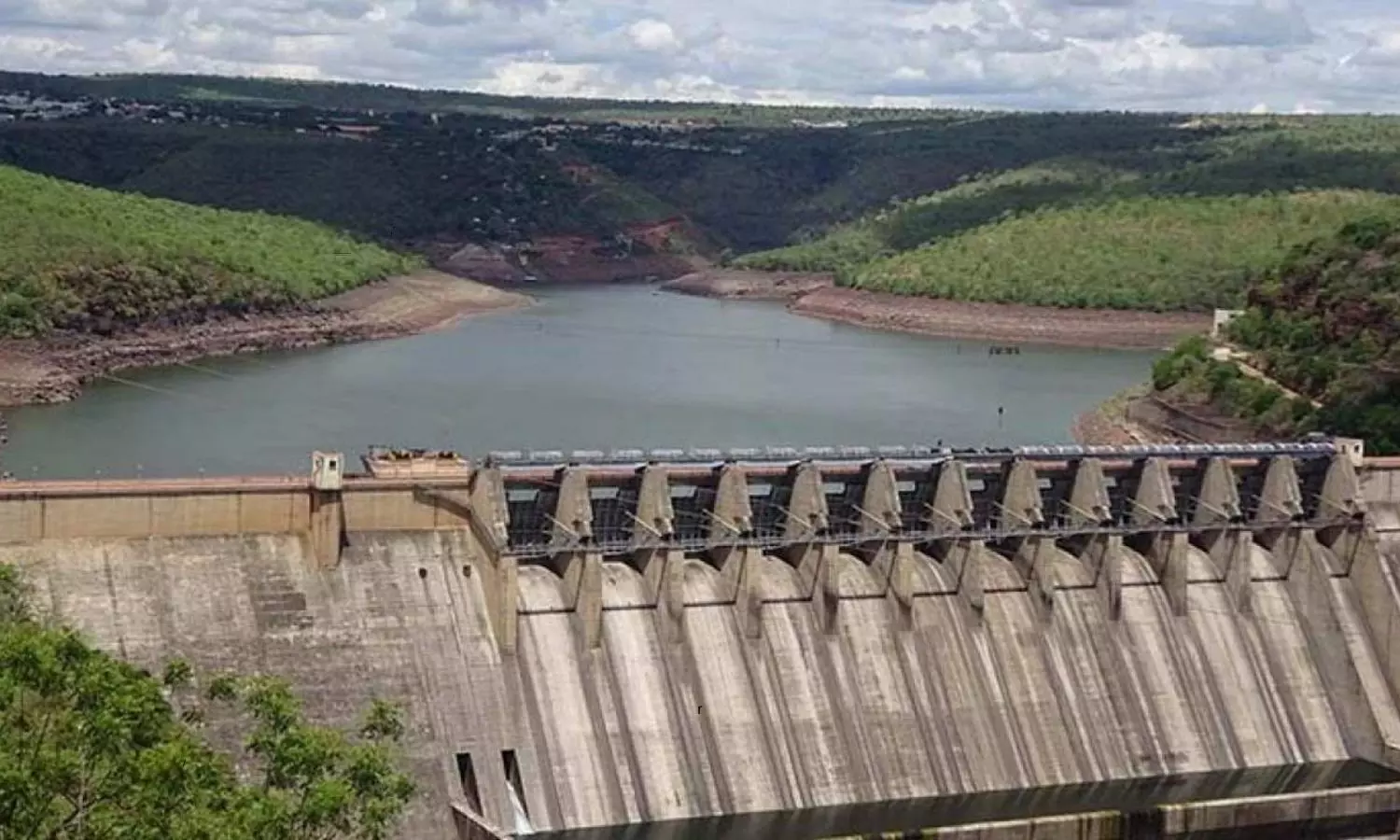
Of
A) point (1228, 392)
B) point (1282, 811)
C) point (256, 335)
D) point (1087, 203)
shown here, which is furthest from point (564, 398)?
point (1087, 203)

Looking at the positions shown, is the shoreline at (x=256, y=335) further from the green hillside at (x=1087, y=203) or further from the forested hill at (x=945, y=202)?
the green hillside at (x=1087, y=203)

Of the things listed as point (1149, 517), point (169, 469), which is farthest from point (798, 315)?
point (1149, 517)

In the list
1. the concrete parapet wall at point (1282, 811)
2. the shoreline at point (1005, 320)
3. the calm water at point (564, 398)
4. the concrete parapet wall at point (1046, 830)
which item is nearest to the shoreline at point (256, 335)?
the calm water at point (564, 398)

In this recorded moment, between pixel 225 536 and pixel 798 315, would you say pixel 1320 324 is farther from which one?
pixel 798 315

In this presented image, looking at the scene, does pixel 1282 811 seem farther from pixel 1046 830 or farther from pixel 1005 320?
pixel 1005 320

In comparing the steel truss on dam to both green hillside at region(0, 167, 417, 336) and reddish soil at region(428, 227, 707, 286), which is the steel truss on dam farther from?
reddish soil at region(428, 227, 707, 286)

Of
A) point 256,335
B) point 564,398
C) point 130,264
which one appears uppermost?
point 130,264
